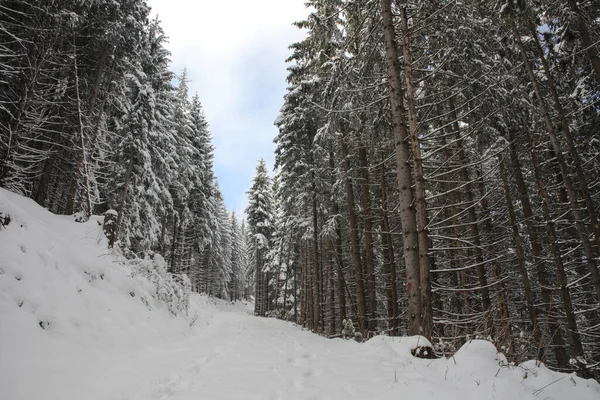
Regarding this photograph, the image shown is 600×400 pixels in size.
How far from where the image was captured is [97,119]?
13008mm

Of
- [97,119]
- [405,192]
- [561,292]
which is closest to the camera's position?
[405,192]

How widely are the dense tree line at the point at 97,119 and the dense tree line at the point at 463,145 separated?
784 centimetres

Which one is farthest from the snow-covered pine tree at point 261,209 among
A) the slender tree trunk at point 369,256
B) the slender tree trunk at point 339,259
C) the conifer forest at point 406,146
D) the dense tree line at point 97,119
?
the slender tree trunk at point 369,256

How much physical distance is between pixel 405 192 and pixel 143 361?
5678 millimetres

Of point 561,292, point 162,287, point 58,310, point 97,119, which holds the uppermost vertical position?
point 97,119

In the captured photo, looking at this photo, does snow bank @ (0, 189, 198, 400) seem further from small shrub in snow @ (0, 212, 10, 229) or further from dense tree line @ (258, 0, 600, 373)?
dense tree line @ (258, 0, 600, 373)

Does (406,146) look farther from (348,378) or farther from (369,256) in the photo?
(369,256)

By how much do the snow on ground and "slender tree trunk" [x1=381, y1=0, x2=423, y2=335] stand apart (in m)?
0.65

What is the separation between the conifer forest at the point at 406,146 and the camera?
20.7ft

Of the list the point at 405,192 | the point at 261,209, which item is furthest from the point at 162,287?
the point at 261,209

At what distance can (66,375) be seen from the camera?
3.76m

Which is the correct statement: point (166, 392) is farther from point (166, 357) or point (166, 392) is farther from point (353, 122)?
point (353, 122)

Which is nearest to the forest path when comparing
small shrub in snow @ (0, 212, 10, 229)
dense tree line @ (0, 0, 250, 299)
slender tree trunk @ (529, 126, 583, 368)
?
small shrub in snow @ (0, 212, 10, 229)

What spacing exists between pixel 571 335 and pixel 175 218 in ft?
83.6
